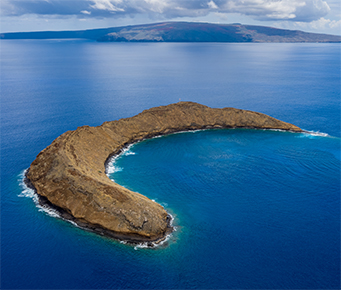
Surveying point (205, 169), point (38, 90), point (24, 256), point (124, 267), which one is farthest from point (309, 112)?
point (38, 90)

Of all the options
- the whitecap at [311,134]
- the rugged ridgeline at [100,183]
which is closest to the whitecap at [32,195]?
the rugged ridgeline at [100,183]

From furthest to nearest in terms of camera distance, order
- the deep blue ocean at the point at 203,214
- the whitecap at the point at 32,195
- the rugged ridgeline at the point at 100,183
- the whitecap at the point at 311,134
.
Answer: the whitecap at the point at 311,134 → the whitecap at the point at 32,195 → the rugged ridgeline at the point at 100,183 → the deep blue ocean at the point at 203,214

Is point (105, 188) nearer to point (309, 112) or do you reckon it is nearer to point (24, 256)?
point (24, 256)

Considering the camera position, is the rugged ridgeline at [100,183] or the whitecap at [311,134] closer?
the rugged ridgeline at [100,183]

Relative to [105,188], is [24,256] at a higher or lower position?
lower

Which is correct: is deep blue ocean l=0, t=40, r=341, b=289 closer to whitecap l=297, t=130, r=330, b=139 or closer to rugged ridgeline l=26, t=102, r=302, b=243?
whitecap l=297, t=130, r=330, b=139

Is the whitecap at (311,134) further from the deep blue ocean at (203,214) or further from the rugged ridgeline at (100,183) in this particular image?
the rugged ridgeline at (100,183)

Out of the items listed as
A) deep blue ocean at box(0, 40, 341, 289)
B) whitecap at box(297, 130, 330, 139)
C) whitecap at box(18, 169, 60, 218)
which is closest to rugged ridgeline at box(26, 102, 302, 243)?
whitecap at box(18, 169, 60, 218)

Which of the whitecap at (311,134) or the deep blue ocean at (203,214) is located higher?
the whitecap at (311,134)
